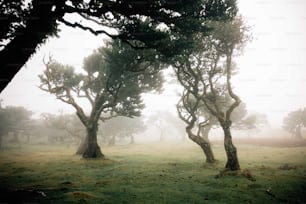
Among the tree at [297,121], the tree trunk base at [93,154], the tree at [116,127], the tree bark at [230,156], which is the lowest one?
the tree trunk base at [93,154]

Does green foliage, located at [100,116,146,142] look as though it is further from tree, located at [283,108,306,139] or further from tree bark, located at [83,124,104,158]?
tree, located at [283,108,306,139]

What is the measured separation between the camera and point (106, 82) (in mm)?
36938

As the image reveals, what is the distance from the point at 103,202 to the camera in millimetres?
12211

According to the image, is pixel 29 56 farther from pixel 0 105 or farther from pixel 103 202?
pixel 0 105

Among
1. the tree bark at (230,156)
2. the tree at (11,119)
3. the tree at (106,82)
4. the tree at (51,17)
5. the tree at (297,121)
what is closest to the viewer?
the tree at (51,17)

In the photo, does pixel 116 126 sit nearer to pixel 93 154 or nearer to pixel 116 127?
pixel 116 127

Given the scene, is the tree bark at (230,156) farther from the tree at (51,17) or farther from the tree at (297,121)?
the tree at (297,121)

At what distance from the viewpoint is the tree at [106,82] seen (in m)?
31.4

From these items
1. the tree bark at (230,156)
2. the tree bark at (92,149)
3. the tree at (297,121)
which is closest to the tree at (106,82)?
the tree bark at (92,149)

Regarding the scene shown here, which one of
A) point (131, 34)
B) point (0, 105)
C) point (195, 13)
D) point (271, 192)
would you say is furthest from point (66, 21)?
point (0, 105)

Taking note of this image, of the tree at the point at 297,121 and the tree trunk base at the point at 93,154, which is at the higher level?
the tree at the point at 297,121

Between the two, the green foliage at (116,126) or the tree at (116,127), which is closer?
the tree at (116,127)

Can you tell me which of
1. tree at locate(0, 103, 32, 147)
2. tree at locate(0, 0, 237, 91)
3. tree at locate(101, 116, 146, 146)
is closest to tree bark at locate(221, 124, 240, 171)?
tree at locate(0, 0, 237, 91)

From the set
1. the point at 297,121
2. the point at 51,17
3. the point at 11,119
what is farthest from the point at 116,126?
the point at 51,17
